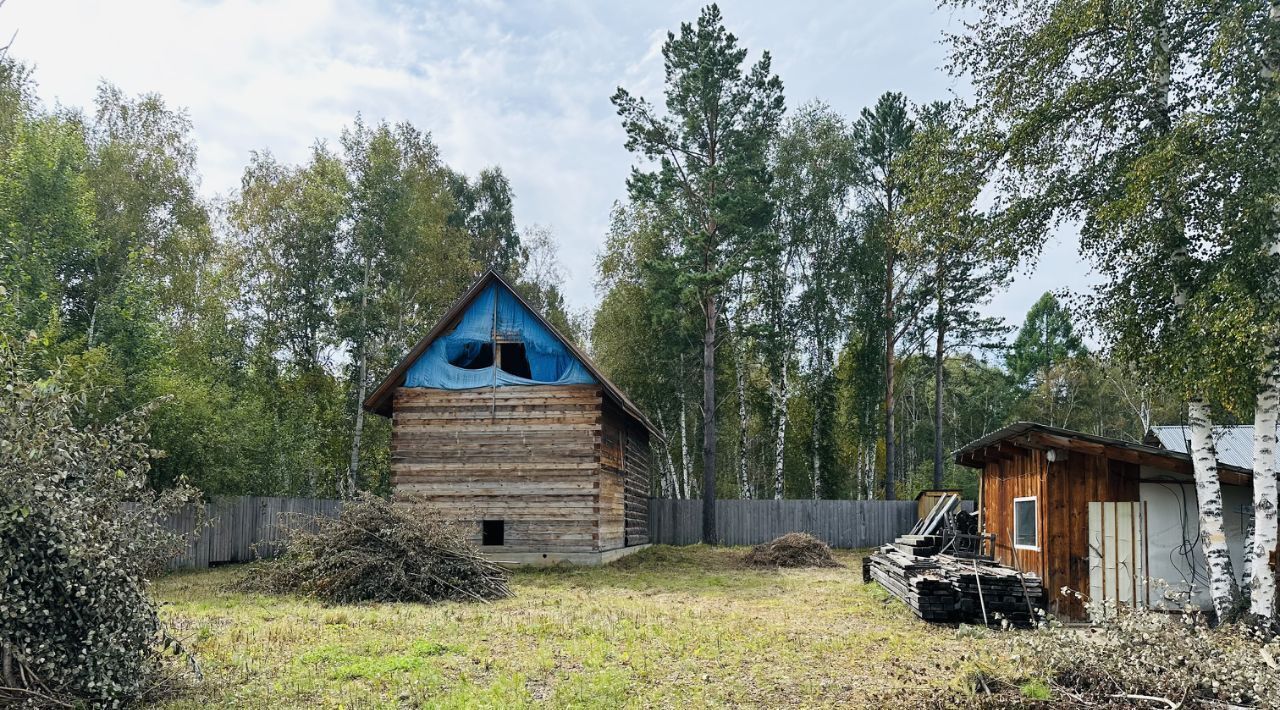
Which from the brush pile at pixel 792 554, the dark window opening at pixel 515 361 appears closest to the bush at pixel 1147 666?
the brush pile at pixel 792 554

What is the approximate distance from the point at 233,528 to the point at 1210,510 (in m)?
21.6

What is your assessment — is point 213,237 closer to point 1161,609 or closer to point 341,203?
point 341,203

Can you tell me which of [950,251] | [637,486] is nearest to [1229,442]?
[950,251]

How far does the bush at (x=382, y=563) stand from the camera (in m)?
15.0

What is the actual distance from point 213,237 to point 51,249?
11.8 m

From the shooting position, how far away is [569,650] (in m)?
10.3

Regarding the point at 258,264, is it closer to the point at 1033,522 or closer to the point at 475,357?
the point at 475,357

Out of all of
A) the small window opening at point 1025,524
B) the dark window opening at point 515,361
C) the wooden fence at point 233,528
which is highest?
the dark window opening at point 515,361

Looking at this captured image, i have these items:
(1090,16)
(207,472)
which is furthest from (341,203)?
(1090,16)

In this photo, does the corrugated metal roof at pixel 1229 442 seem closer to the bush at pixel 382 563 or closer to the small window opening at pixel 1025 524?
the small window opening at pixel 1025 524

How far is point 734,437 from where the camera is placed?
4378 cm

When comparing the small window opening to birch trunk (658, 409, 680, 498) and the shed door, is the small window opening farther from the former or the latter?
birch trunk (658, 409, 680, 498)

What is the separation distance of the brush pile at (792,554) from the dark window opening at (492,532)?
282 inches

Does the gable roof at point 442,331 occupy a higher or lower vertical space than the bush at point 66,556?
higher
